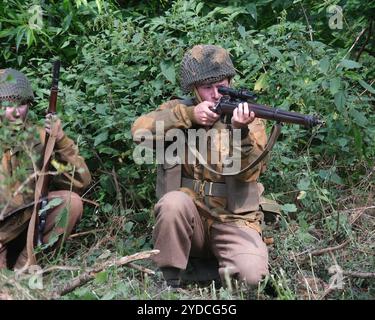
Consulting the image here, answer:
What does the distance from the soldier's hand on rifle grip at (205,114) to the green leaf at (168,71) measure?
1026 millimetres

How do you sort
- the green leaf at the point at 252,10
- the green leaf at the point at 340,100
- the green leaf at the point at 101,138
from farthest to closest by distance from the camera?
the green leaf at the point at 252,10
the green leaf at the point at 101,138
the green leaf at the point at 340,100

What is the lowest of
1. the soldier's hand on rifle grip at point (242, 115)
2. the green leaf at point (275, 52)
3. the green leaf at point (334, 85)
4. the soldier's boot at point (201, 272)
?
the soldier's boot at point (201, 272)

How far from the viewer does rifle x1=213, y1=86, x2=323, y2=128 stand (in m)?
4.63

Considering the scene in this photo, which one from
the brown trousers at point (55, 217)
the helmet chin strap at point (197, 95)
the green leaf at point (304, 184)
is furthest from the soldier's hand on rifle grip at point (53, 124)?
the green leaf at point (304, 184)

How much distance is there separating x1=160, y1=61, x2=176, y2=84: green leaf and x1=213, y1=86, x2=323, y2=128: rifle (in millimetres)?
1099

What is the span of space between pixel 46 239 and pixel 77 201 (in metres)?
0.33

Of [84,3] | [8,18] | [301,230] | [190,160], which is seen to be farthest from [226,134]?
[8,18]

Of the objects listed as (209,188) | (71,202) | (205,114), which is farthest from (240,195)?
(71,202)

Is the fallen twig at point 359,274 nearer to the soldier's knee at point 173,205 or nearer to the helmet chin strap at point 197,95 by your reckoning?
the soldier's knee at point 173,205

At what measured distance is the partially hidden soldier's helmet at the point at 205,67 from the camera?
5.11 metres

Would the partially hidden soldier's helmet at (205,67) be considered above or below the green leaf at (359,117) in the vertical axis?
above

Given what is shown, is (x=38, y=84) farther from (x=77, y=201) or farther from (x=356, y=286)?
(x=356, y=286)

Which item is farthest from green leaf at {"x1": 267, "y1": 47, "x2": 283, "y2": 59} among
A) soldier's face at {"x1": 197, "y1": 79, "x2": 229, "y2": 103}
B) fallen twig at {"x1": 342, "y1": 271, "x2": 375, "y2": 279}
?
fallen twig at {"x1": 342, "y1": 271, "x2": 375, "y2": 279}

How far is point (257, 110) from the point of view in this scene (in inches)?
188
